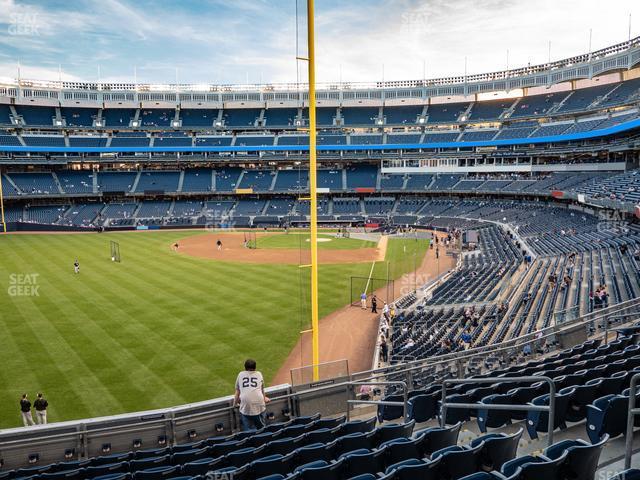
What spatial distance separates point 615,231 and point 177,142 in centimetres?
7058

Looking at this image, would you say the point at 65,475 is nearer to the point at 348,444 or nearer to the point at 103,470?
the point at 103,470

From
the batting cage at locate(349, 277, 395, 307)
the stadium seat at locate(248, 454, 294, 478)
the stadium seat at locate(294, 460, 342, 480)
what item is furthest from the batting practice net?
the batting cage at locate(349, 277, 395, 307)

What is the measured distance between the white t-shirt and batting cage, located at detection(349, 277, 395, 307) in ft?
63.1

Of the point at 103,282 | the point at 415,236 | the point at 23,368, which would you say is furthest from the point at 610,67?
the point at 23,368

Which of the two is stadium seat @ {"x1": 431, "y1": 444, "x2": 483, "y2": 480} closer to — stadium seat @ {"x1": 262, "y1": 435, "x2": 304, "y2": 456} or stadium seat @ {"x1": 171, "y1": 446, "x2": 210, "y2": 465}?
stadium seat @ {"x1": 262, "y1": 435, "x2": 304, "y2": 456}

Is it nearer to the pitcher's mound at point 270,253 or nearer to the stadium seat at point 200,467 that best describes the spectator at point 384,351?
the stadium seat at point 200,467

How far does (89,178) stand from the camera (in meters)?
78.6

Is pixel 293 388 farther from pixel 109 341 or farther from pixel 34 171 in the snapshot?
pixel 34 171

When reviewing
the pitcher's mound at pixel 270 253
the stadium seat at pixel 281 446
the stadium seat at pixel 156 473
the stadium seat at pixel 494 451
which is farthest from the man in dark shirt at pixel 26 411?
the pitcher's mound at pixel 270 253

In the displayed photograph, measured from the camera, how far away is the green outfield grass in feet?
54.9

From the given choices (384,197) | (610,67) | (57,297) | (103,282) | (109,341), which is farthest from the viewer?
(384,197)

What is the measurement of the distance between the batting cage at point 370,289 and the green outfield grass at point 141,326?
31.7 inches

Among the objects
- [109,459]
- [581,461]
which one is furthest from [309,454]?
[109,459]

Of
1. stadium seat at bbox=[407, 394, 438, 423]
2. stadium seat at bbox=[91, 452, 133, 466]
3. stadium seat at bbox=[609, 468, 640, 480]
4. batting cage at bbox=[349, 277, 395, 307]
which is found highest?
stadium seat at bbox=[609, 468, 640, 480]
